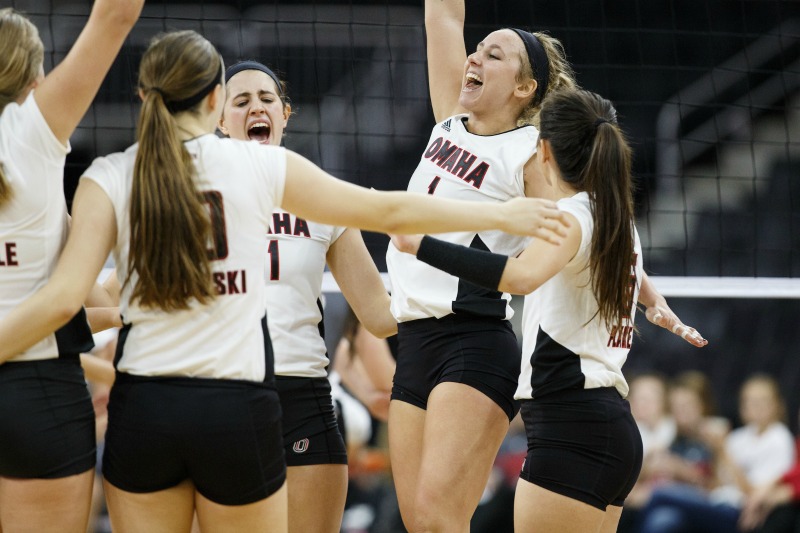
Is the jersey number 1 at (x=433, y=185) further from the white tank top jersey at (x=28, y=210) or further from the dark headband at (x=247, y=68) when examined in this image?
the white tank top jersey at (x=28, y=210)

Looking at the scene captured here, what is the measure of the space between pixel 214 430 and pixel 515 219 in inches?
35.3

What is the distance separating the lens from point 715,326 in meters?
6.89

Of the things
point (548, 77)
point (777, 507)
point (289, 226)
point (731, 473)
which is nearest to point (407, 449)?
point (289, 226)

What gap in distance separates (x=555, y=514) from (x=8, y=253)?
166 cm

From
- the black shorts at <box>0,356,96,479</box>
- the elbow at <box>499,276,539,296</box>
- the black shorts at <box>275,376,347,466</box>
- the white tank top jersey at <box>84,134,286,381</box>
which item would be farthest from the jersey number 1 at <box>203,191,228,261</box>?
the black shorts at <box>275,376,347,466</box>

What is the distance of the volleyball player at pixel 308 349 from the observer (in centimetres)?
345

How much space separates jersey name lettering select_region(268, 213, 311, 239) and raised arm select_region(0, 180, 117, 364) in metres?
1.11

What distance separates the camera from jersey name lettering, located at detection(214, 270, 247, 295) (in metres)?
2.45

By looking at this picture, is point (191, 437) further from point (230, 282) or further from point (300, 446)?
point (300, 446)

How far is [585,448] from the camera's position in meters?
3.07

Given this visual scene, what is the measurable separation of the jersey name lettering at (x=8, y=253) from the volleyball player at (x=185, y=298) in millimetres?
165

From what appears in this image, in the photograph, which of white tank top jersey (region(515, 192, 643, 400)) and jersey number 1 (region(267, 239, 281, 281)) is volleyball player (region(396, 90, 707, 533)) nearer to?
white tank top jersey (region(515, 192, 643, 400))

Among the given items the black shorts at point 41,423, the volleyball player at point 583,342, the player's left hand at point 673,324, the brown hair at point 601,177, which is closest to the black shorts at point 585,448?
the volleyball player at point 583,342

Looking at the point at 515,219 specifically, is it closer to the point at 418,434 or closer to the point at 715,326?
the point at 418,434
